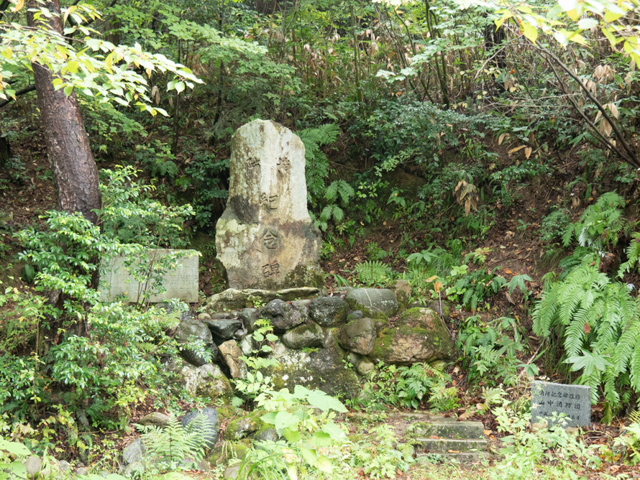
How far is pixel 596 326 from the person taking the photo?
5.21 metres

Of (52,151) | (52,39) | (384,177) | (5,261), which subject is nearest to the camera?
(52,39)

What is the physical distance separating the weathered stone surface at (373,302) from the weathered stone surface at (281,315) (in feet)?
2.66

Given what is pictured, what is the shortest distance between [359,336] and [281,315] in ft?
3.42

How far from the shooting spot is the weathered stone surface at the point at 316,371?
623cm

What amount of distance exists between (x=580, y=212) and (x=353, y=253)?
3.87 metres

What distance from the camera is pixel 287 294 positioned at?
709cm

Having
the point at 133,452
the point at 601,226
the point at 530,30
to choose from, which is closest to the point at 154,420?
the point at 133,452

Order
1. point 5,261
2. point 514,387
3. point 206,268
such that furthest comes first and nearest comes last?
1. point 206,268
2. point 5,261
3. point 514,387

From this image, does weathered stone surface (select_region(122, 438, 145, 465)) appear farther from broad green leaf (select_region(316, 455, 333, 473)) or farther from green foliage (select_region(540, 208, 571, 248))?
green foliage (select_region(540, 208, 571, 248))

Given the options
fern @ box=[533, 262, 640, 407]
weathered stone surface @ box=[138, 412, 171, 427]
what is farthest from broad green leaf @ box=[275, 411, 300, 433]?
fern @ box=[533, 262, 640, 407]

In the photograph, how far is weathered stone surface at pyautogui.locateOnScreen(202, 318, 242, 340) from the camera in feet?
20.3

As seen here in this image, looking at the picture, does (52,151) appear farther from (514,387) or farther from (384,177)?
(384,177)

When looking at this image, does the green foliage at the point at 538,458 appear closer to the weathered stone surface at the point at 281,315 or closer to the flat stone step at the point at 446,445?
the flat stone step at the point at 446,445

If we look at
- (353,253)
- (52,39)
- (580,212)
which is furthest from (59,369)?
(580,212)
